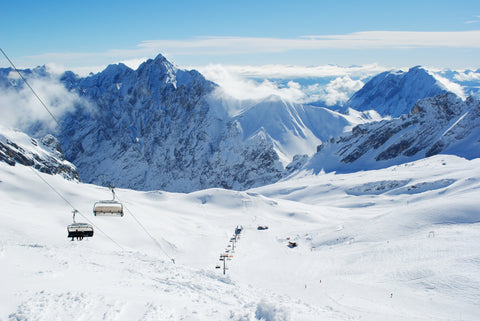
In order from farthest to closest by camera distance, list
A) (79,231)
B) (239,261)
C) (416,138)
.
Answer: (416,138) < (239,261) < (79,231)

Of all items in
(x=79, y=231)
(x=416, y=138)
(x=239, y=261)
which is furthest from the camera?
(x=416, y=138)

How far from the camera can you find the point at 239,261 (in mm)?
50125

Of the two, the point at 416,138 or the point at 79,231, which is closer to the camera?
the point at 79,231

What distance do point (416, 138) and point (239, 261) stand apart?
488 feet

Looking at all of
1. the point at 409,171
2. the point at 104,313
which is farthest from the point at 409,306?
the point at 409,171

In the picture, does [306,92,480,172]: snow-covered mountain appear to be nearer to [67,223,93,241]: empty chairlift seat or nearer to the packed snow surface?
the packed snow surface

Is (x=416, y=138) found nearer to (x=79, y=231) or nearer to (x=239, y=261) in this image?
(x=239, y=261)

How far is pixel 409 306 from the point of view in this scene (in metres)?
28.0

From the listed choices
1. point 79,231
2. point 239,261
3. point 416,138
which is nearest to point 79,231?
point 79,231

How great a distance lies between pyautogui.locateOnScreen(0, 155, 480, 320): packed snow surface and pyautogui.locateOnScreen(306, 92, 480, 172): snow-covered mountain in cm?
6901

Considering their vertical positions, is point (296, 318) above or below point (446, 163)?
above

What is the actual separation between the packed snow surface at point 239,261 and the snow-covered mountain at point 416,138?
226ft

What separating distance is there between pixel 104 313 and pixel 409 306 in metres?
23.1

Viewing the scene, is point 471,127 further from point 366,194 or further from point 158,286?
point 158,286
